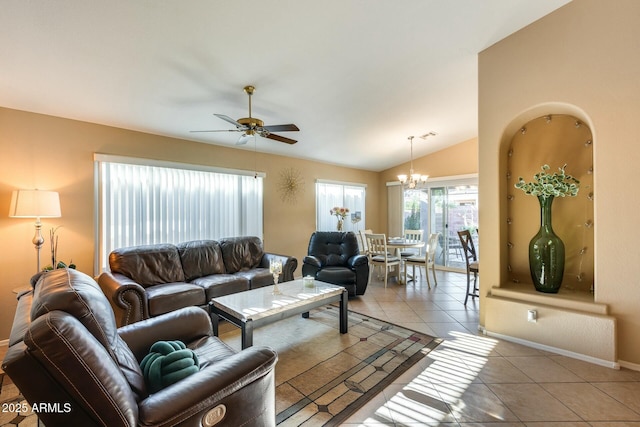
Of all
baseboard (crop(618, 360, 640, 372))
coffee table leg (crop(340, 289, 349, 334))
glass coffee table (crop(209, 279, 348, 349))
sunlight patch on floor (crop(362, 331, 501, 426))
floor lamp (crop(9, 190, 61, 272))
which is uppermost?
floor lamp (crop(9, 190, 61, 272))

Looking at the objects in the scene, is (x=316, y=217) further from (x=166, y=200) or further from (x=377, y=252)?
(x=166, y=200)

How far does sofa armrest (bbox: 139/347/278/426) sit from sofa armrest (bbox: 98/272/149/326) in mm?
1947

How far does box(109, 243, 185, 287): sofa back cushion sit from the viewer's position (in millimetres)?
3209

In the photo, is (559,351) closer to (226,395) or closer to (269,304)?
(269,304)

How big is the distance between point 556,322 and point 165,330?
3242mm

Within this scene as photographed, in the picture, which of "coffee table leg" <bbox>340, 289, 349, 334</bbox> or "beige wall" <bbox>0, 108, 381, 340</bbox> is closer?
"beige wall" <bbox>0, 108, 381, 340</bbox>

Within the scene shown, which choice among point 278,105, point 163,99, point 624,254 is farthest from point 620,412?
point 163,99

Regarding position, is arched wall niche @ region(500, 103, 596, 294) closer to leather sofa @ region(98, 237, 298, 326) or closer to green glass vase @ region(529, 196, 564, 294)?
green glass vase @ region(529, 196, 564, 294)

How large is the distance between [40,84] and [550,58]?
4.80 metres

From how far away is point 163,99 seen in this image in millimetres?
3045

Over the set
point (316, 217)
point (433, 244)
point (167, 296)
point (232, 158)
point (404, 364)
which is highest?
point (232, 158)

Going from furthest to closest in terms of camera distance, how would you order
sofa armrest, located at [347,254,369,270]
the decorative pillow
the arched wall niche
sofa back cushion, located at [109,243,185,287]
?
1. sofa armrest, located at [347,254,369,270]
2. sofa back cushion, located at [109,243,185,287]
3. the arched wall niche
4. the decorative pillow

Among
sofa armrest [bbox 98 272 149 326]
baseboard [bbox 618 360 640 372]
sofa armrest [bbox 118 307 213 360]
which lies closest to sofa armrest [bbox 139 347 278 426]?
sofa armrest [bbox 118 307 213 360]

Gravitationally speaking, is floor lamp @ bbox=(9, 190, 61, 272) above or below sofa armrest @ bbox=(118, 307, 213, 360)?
above
